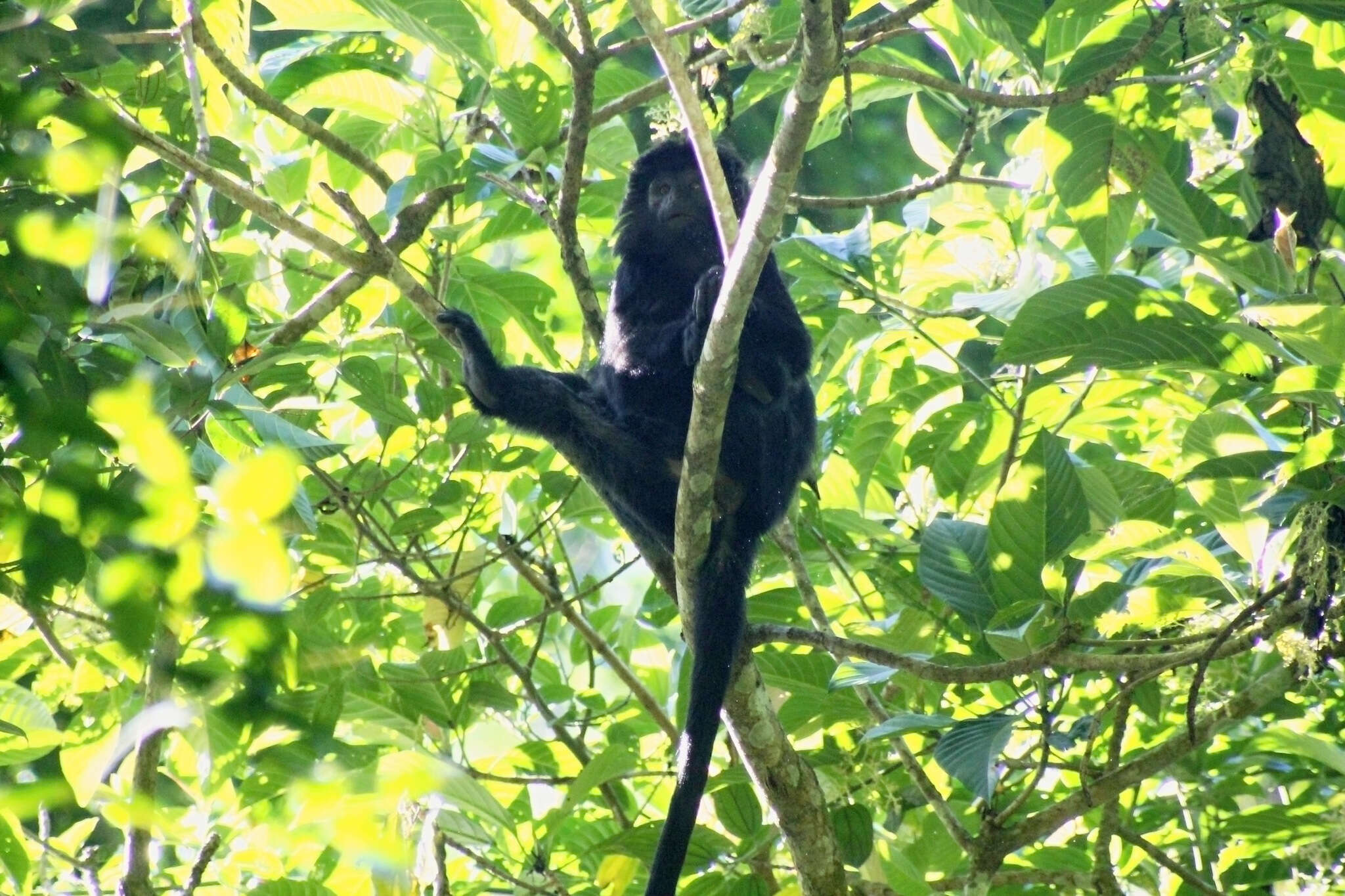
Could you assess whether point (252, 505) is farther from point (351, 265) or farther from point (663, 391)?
point (663, 391)

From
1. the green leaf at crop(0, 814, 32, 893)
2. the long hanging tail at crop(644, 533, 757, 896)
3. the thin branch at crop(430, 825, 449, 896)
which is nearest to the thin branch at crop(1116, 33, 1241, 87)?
the long hanging tail at crop(644, 533, 757, 896)

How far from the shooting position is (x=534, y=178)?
365 centimetres

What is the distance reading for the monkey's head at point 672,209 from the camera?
400 centimetres

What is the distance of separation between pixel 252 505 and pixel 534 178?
309 centimetres

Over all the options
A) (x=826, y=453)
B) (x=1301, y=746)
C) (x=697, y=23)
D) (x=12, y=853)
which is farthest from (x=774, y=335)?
(x=12, y=853)

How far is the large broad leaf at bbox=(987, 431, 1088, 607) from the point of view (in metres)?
2.69

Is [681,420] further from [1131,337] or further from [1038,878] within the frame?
[1038,878]

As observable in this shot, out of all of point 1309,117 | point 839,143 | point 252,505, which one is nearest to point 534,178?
point 1309,117

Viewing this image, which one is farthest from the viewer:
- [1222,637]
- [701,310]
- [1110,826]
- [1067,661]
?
[701,310]

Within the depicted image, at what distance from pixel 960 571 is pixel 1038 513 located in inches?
9.8

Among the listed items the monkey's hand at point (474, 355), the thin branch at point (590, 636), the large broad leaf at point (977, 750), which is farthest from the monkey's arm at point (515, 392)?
the large broad leaf at point (977, 750)

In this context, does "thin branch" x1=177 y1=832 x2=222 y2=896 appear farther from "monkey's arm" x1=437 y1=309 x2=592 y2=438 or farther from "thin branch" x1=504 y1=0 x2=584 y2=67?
"thin branch" x1=504 y1=0 x2=584 y2=67

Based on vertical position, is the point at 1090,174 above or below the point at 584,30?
below

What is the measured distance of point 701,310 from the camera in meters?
3.21
